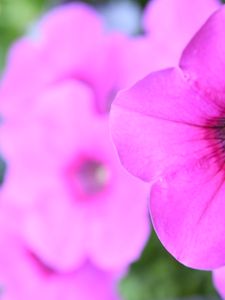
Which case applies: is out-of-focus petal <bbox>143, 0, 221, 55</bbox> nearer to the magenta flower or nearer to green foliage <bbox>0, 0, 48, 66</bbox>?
the magenta flower

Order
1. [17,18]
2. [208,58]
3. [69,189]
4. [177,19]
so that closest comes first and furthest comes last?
[208,58]
[177,19]
[69,189]
[17,18]

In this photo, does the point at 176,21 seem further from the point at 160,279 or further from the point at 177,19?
the point at 160,279

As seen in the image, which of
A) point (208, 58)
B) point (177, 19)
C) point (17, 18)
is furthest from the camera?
point (17, 18)

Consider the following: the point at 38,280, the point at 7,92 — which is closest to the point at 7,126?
the point at 7,92

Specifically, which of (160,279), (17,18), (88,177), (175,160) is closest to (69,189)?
(88,177)

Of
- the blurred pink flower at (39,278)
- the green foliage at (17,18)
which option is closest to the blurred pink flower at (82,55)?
the blurred pink flower at (39,278)

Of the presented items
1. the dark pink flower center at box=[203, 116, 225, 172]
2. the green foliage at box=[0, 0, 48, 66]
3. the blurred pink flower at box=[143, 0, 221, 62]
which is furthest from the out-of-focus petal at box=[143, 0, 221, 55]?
the green foliage at box=[0, 0, 48, 66]

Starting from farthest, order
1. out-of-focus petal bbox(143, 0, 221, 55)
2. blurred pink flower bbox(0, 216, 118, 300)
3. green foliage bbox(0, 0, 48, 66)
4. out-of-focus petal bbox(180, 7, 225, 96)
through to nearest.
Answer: green foliage bbox(0, 0, 48, 66) < blurred pink flower bbox(0, 216, 118, 300) < out-of-focus petal bbox(143, 0, 221, 55) < out-of-focus petal bbox(180, 7, 225, 96)

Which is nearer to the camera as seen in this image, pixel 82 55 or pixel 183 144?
pixel 183 144
